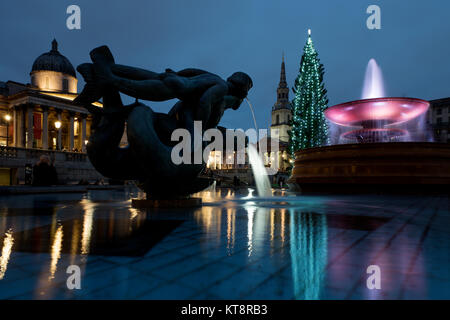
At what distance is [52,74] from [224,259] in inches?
2361

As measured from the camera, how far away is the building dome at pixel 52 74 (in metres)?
49.6

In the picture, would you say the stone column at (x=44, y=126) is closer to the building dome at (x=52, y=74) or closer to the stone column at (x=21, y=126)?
the stone column at (x=21, y=126)

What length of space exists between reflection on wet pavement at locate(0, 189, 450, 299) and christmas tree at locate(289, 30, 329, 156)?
29.4 metres

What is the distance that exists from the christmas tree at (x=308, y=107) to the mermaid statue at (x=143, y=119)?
27.9 metres

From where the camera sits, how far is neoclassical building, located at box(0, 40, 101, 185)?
22.5 m

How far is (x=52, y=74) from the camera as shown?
49.7m

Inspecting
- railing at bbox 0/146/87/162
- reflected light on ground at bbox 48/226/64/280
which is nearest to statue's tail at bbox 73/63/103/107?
reflected light on ground at bbox 48/226/64/280

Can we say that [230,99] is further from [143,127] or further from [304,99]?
[304,99]

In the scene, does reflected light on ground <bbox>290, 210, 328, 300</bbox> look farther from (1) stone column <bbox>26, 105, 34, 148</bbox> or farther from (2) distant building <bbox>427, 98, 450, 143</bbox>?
(2) distant building <bbox>427, 98, 450, 143</bbox>

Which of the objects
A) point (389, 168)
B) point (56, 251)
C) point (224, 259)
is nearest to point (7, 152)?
point (56, 251)

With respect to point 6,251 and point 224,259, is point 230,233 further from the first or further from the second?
point 6,251

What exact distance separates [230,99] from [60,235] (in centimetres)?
485
